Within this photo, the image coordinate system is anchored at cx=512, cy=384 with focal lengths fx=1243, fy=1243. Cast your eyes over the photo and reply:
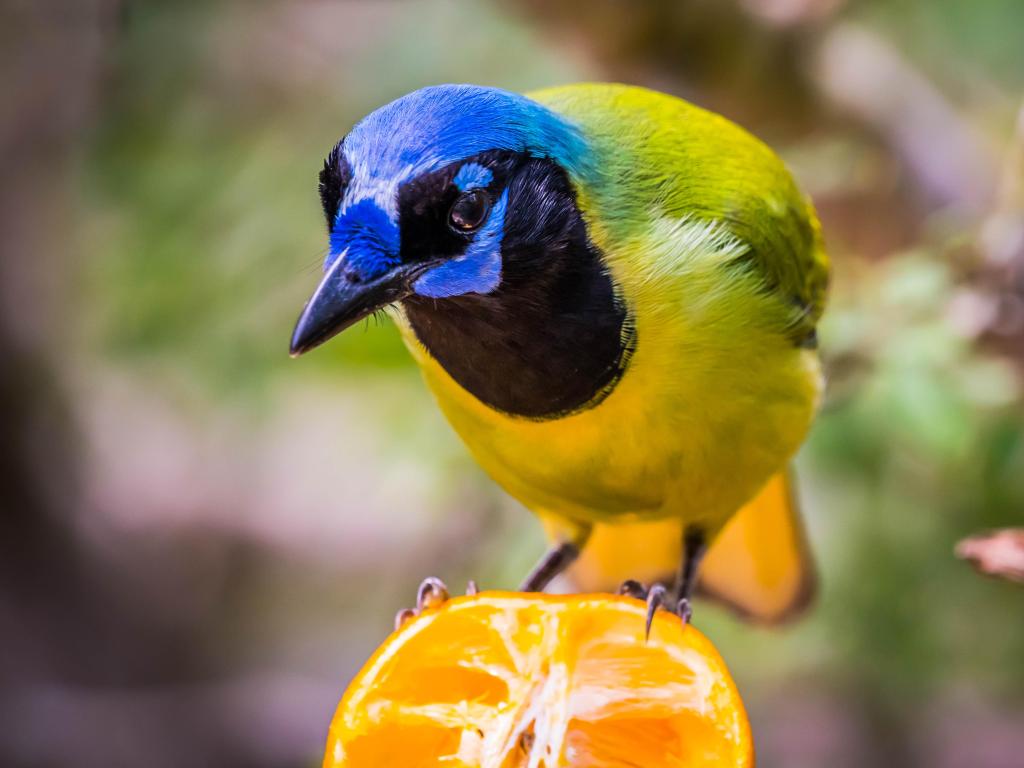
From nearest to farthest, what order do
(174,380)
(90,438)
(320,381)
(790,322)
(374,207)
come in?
(374,207)
(790,322)
(320,381)
(174,380)
(90,438)

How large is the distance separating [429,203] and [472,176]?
100 mm

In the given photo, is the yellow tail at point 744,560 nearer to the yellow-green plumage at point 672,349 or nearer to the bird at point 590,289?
the bird at point 590,289

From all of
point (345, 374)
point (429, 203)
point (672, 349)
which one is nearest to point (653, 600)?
point (672, 349)

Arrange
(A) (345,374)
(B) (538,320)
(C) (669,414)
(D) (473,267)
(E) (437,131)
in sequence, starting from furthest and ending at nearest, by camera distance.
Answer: (A) (345,374), (C) (669,414), (B) (538,320), (D) (473,267), (E) (437,131)

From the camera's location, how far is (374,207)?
205 cm

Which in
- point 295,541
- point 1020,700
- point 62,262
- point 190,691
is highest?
point 62,262

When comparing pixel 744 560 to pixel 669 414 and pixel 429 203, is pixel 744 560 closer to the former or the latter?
pixel 669 414

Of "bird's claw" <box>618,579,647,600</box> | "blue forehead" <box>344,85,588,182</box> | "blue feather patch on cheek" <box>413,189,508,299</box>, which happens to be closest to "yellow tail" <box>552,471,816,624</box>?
"bird's claw" <box>618,579,647,600</box>

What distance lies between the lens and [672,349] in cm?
249

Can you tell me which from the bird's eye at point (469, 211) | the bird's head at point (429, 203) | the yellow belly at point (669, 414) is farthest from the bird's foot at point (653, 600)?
the bird's eye at point (469, 211)

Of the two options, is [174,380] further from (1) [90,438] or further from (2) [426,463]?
(2) [426,463]

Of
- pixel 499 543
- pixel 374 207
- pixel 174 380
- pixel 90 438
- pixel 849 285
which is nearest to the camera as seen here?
pixel 374 207

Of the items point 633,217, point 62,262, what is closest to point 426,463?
point 633,217

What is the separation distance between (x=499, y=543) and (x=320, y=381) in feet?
3.17
